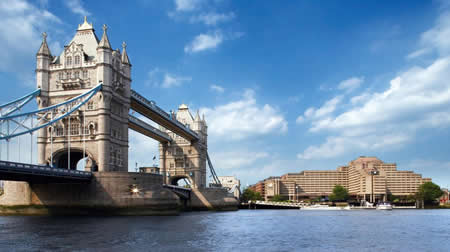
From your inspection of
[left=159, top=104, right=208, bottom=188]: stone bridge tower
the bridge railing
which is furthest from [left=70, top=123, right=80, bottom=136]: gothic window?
[left=159, top=104, right=208, bottom=188]: stone bridge tower

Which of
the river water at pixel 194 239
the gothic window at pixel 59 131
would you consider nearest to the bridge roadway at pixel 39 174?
the river water at pixel 194 239

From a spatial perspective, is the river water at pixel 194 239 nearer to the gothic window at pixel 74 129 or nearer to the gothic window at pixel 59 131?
the gothic window at pixel 74 129

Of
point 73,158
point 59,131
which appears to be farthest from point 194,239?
point 73,158

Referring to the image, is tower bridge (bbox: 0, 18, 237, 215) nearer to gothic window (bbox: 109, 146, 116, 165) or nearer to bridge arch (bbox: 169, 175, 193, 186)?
gothic window (bbox: 109, 146, 116, 165)

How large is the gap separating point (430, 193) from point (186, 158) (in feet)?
257

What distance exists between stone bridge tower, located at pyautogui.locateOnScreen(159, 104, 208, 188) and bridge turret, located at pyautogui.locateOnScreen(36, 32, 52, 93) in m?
44.7

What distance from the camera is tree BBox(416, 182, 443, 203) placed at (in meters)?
147

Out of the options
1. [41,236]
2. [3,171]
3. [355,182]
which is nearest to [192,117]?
[3,171]

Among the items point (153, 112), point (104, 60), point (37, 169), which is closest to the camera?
point (37, 169)

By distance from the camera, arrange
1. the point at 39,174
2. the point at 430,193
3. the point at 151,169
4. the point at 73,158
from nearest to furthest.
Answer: the point at 39,174 → the point at 73,158 → the point at 151,169 → the point at 430,193

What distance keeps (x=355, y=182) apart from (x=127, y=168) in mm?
145799

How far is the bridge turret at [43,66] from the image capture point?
203 ft

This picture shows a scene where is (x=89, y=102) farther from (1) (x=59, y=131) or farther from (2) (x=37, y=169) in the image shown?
(2) (x=37, y=169)

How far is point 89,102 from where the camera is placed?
61.1 metres
